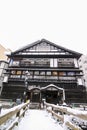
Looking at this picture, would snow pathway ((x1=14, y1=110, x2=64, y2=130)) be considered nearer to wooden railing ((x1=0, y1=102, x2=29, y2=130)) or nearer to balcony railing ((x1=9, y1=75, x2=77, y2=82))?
wooden railing ((x1=0, y1=102, x2=29, y2=130))

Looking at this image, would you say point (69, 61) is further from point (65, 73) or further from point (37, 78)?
point (37, 78)

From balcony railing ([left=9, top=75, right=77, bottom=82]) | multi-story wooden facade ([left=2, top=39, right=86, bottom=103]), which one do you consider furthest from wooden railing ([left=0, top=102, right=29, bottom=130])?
balcony railing ([left=9, top=75, right=77, bottom=82])

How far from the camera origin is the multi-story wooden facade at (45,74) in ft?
59.8

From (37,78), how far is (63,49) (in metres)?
7.63

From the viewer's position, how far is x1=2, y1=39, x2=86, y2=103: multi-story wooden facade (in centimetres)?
1822

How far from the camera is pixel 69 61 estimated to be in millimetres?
21828

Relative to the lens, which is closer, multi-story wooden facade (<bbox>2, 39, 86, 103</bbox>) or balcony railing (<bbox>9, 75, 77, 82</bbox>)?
multi-story wooden facade (<bbox>2, 39, 86, 103</bbox>)

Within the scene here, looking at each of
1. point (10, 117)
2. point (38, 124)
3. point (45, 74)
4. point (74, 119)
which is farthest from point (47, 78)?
point (10, 117)

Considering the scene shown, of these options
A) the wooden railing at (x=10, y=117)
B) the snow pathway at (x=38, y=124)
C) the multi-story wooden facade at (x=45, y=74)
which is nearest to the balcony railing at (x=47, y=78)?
the multi-story wooden facade at (x=45, y=74)

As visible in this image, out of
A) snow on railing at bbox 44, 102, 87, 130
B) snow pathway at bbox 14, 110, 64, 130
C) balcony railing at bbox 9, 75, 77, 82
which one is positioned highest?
balcony railing at bbox 9, 75, 77, 82

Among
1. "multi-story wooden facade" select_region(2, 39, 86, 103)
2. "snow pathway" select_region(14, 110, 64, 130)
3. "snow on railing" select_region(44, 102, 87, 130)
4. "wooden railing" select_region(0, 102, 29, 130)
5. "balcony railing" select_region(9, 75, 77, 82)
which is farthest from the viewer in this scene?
"balcony railing" select_region(9, 75, 77, 82)

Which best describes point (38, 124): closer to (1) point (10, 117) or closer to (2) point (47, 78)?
(1) point (10, 117)

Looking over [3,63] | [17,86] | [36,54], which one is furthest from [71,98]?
[3,63]

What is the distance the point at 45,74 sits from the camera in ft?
66.9
